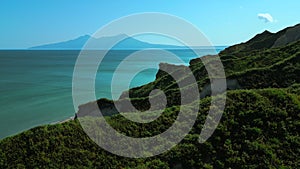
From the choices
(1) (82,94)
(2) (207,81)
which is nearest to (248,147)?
(2) (207,81)

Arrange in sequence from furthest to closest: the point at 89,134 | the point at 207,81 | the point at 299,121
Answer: the point at 207,81, the point at 89,134, the point at 299,121

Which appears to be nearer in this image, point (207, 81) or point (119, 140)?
point (119, 140)

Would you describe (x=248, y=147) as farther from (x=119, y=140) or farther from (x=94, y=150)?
(x=94, y=150)

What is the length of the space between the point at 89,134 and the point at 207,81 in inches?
608

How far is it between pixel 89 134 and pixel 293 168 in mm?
10348

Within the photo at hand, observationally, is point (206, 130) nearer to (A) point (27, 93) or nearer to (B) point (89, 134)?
(B) point (89, 134)

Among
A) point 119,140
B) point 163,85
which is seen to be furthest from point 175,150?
point 163,85

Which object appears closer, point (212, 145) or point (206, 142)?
point (212, 145)

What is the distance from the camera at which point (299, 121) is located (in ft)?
51.2

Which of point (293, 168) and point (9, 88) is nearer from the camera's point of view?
point (293, 168)

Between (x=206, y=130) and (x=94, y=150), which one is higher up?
(x=206, y=130)

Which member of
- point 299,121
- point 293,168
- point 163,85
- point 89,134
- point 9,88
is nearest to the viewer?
point 293,168

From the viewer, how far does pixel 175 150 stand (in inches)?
601

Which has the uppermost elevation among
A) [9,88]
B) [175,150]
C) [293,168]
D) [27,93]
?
[293,168]
